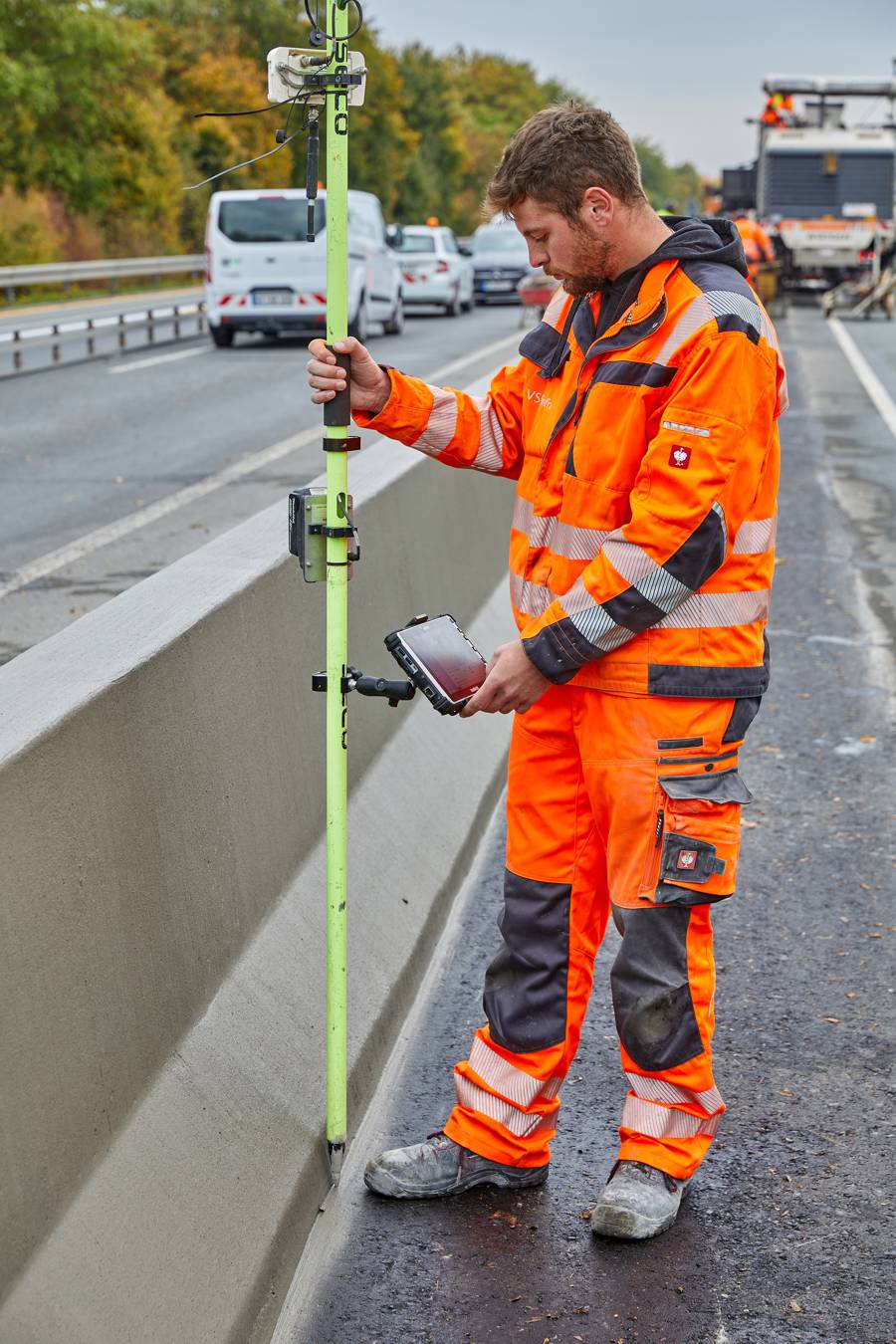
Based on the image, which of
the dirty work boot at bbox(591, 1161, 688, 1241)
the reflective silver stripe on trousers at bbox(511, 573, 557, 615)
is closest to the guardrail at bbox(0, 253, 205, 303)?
the reflective silver stripe on trousers at bbox(511, 573, 557, 615)

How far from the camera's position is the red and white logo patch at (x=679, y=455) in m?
3.15

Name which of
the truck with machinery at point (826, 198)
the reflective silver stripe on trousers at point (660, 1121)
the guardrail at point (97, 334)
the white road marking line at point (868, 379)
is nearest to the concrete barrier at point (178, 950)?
the reflective silver stripe on trousers at point (660, 1121)

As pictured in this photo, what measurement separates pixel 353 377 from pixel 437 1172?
1.63 m

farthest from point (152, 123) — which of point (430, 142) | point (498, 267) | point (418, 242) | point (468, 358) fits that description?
point (430, 142)

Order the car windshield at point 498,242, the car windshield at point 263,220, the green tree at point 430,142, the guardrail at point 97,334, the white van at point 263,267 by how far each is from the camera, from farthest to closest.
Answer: the green tree at point 430,142, the car windshield at point 498,242, the car windshield at point 263,220, the white van at point 263,267, the guardrail at point 97,334

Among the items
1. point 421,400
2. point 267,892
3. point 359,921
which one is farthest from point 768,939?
point 421,400

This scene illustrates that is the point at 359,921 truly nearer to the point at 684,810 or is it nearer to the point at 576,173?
the point at 684,810

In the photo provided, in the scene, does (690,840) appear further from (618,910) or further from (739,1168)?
(739,1168)

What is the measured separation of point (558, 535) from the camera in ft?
11.3

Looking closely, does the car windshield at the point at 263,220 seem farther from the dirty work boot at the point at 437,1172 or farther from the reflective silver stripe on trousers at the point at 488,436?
the dirty work boot at the point at 437,1172

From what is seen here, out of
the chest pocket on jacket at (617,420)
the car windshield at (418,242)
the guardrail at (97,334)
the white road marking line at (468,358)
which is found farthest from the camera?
the car windshield at (418,242)

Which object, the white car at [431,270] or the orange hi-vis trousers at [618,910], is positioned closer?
the orange hi-vis trousers at [618,910]

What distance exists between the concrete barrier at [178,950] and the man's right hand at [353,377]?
1.71 feet

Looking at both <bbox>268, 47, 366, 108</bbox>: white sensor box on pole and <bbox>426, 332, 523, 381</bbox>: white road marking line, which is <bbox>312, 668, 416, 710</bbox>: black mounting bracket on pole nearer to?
<bbox>268, 47, 366, 108</bbox>: white sensor box on pole
